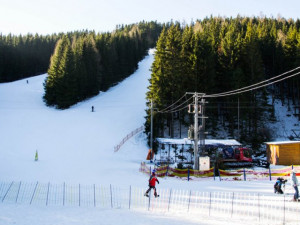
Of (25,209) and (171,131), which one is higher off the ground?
→ (171,131)

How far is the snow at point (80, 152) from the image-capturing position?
11.3m

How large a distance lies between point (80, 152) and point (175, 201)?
2095cm

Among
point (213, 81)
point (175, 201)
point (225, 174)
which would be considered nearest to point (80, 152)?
point (225, 174)

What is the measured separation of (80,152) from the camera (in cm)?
3247

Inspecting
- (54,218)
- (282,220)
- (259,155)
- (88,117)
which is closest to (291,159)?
(259,155)

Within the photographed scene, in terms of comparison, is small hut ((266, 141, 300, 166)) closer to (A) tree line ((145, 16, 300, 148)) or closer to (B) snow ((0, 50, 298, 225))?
(A) tree line ((145, 16, 300, 148))

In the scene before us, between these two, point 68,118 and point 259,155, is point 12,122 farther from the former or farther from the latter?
point 259,155

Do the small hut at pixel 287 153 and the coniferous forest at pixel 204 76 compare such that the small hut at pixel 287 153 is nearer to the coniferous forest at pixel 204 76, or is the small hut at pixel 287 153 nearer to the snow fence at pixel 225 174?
the snow fence at pixel 225 174

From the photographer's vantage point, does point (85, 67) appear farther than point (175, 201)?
Yes

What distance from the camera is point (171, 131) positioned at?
39.6 meters

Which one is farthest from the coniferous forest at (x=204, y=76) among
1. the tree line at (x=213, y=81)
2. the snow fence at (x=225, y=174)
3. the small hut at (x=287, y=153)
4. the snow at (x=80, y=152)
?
the snow fence at (x=225, y=174)

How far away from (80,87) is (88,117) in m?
12.9

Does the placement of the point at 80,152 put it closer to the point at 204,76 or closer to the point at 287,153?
the point at 204,76

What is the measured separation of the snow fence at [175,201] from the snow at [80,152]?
2.42 feet
